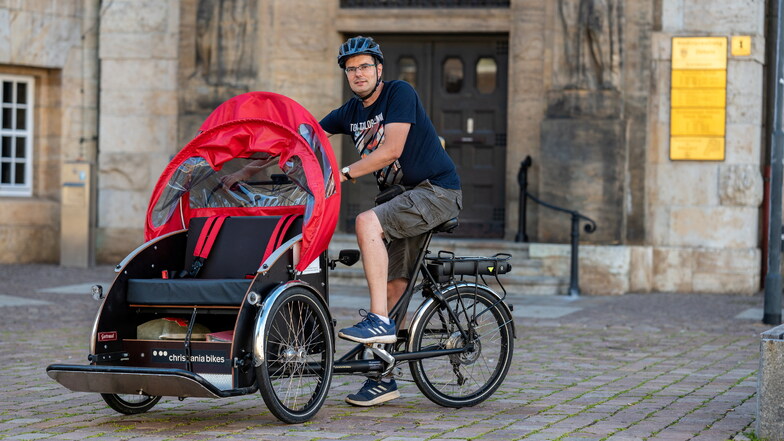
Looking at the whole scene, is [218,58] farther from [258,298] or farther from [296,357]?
[258,298]

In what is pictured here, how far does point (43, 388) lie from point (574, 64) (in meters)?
9.15

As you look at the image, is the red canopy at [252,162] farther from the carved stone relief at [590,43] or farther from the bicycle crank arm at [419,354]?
the carved stone relief at [590,43]

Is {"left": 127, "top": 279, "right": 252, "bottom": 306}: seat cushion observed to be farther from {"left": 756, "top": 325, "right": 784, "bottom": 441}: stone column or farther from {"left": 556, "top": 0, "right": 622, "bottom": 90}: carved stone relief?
{"left": 556, "top": 0, "right": 622, "bottom": 90}: carved stone relief

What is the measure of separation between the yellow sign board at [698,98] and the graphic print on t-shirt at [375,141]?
914 centimetres

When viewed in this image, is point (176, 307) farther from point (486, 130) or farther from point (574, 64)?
point (486, 130)

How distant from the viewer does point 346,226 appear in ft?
55.6

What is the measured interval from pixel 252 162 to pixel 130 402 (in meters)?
1.41

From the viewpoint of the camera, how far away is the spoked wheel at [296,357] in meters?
5.91

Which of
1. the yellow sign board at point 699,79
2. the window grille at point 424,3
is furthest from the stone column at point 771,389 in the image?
the window grille at point 424,3

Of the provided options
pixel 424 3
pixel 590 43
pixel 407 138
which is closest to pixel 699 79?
pixel 590 43

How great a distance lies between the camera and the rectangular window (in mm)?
17641

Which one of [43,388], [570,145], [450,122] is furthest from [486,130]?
[43,388]

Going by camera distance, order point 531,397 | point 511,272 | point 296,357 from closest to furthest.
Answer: point 296,357 < point 531,397 < point 511,272

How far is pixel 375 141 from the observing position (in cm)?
669
